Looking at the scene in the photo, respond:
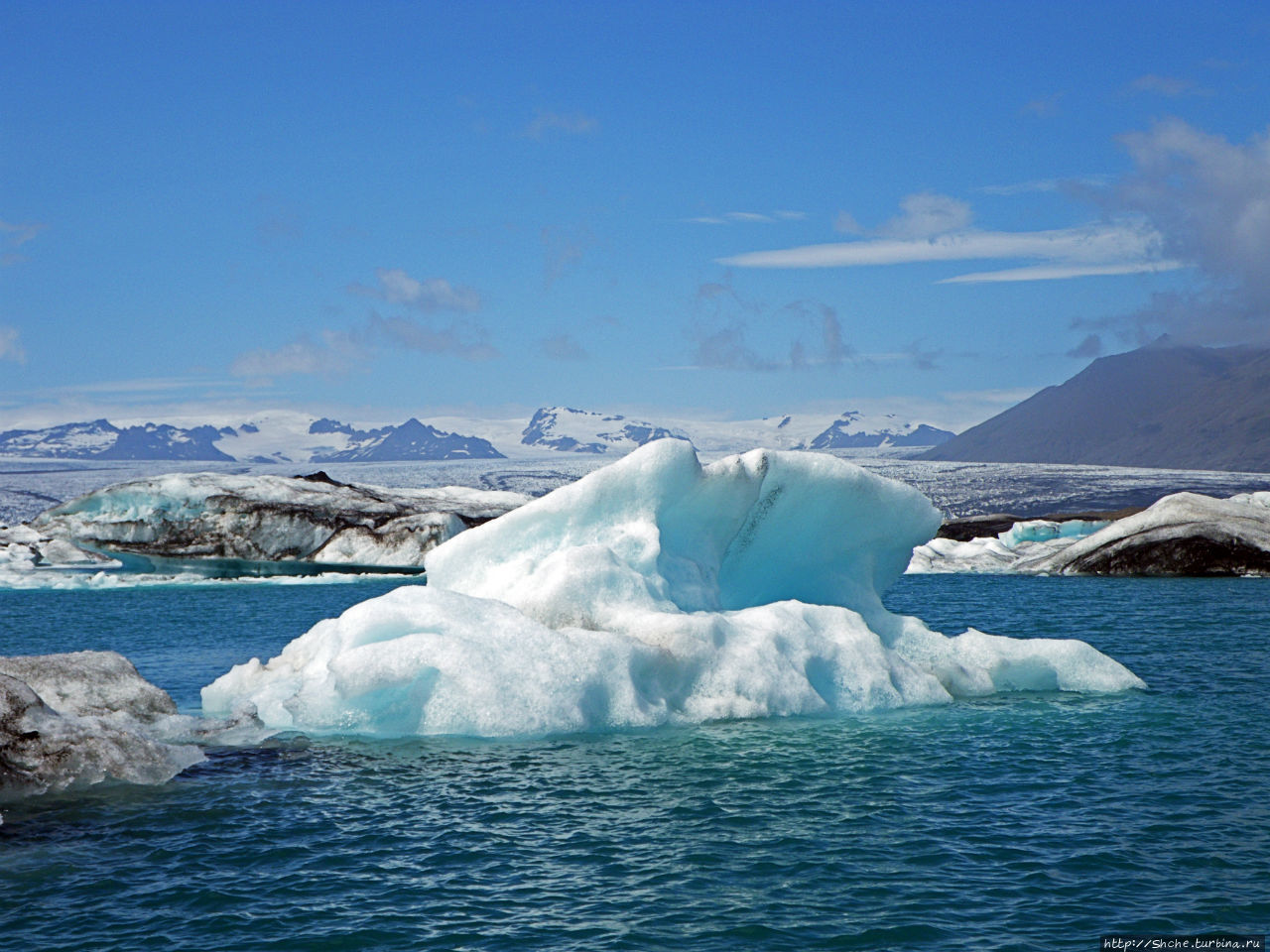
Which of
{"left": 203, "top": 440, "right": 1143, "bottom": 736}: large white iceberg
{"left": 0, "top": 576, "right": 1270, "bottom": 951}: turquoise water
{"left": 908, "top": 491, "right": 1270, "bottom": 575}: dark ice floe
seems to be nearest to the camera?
{"left": 0, "top": 576, "right": 1270, "bottom": 951}: turquoise water

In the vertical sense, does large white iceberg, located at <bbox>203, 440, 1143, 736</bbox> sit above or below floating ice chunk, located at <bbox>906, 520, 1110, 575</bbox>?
above

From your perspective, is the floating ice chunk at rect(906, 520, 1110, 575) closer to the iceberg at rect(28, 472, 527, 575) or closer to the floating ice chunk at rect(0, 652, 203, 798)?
the iceberg at rect(28, 472, 527, 575)

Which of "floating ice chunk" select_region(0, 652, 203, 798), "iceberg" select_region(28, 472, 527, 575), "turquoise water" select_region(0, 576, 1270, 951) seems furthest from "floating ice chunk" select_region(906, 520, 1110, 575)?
"floating ice chunk" select_region(0, 652, 203, 798)

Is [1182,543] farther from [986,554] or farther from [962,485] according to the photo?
[962,485]

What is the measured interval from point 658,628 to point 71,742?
671 cm

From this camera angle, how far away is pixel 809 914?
322 inches

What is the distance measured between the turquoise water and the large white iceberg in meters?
0.59

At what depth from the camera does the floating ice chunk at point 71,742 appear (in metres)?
11.6

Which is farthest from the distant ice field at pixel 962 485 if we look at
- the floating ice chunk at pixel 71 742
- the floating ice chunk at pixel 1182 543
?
the floating ice chunk at pixel 71 742

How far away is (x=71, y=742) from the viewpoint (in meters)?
11.9

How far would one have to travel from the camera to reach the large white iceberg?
45.2 feet

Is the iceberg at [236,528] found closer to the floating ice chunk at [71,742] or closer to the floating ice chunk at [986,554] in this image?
the floating ice chunk at [986,554]

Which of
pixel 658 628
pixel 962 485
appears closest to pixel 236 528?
pixel 658 628

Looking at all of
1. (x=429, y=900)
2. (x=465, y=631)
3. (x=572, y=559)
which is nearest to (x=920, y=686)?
(x=572, y=559)
